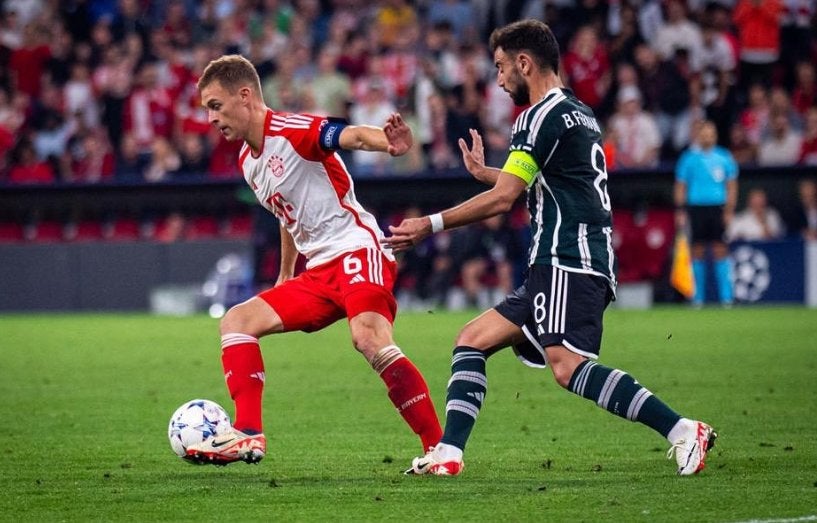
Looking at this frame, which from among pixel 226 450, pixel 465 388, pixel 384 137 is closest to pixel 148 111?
pixel 226 450

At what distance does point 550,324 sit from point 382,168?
14643mm

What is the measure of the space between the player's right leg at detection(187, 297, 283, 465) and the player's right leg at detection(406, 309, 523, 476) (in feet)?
2.49

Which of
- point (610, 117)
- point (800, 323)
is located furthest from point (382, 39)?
point (800, 323)

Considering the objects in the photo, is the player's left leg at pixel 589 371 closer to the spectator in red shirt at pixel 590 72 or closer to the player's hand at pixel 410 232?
the player's hand at pixel 410 232

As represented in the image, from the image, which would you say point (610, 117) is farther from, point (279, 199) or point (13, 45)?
point (279, 199)

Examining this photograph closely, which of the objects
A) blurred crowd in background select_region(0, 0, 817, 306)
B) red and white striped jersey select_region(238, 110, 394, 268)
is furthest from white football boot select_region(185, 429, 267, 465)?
blurred crowd in background select_region(0, 0, 817, 306)

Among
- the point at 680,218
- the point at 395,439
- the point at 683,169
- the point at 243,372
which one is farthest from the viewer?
the point at 680,218

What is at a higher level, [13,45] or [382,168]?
[13,45]

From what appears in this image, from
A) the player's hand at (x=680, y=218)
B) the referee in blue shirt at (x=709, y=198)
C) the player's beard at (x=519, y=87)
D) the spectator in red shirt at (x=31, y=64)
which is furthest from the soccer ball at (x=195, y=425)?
the spectator in red shirt at (x=31, y=64)

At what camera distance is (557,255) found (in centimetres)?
657

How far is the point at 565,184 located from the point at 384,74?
14820 mm

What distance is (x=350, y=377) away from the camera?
12.0 m

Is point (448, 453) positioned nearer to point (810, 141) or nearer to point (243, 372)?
point (243, 372)

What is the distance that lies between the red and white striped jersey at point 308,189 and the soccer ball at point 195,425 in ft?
2.87
